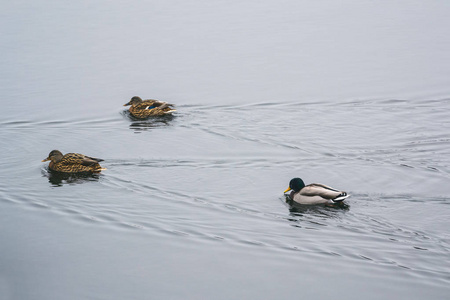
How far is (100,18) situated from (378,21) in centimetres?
1123

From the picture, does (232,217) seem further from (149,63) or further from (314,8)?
(314,8)

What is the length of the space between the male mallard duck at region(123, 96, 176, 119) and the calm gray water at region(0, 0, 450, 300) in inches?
10.1

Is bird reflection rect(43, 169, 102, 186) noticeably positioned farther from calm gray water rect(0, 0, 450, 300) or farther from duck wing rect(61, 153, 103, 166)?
duck wing rect(61, 153, 103, 166)

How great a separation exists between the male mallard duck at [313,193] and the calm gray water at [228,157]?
216 mm

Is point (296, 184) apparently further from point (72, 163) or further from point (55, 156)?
point (55, 156)

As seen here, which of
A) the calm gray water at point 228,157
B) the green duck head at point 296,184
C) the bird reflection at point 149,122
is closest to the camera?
A: the calm gray water at point 228,157

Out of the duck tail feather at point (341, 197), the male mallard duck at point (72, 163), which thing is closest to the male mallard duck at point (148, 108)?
the male mallard duck at point (72, 163)

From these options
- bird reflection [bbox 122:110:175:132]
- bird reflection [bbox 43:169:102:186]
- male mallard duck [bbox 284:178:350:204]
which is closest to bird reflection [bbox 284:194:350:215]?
male mallard duck [bbox 284:178:350:204]

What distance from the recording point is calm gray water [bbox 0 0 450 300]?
1036 centimetres

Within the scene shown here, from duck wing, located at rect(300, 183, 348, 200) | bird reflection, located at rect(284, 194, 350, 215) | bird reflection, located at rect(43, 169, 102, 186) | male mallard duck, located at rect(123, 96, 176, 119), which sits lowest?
bird reflection, located at rect(284, 194, 350, 215)

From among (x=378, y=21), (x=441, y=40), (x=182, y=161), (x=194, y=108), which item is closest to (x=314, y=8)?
(x=378, y=21)

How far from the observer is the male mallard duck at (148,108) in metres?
18.4

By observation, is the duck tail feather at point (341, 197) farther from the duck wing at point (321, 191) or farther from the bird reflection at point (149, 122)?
the bird reflection at point (149, 122)

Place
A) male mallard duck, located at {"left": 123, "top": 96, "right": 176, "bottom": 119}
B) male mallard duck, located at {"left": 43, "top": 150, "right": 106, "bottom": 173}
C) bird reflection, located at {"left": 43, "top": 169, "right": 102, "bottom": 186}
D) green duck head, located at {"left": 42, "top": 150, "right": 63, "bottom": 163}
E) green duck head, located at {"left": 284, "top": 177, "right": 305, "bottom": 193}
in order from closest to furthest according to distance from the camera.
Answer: green duck head, located at {"left": 284, "top": 177, "right": 305, "bottom": 193}, bird reflection, located at {"left": 43, "top": 169, "right": 102, "bottom": 186}, male mallard duck, located at {"left": 43, "top": 150, "right": 106, "bottom": 173}, green duck head, located at {"left": 42, "top": 150, "right": 63, "bottom": 163}, male mallard duck, located at {"left": 123, "top": 96, "right": 176, "bottom": 119}
